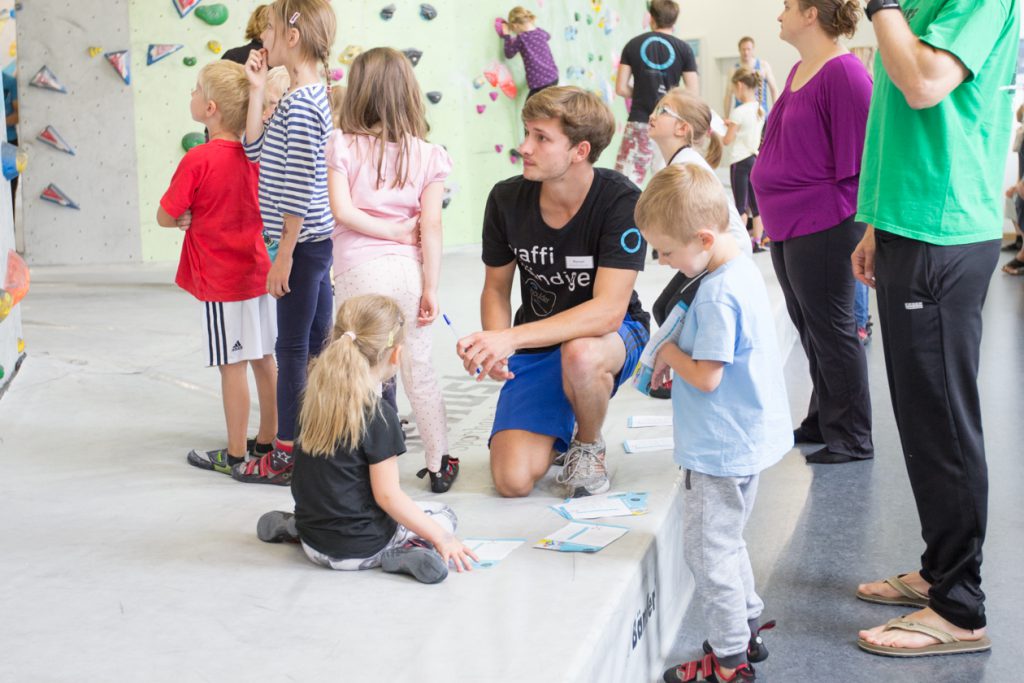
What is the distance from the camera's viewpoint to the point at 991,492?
317cm

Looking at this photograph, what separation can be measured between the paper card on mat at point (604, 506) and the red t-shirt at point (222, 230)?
1.17 m

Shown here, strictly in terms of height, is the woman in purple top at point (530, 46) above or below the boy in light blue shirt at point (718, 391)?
above

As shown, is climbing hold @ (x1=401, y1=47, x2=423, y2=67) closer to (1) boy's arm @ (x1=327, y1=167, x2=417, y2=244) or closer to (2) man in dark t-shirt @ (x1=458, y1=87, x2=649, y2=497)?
(2) man in dark t-shirt @ (x1=458, y1=87, x2=649, y2=497)

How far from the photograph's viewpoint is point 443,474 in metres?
2.85

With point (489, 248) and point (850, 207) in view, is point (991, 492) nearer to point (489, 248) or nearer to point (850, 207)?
point (850, 207)

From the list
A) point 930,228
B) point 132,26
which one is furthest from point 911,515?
point 132,26

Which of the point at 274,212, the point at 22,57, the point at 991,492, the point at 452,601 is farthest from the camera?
the point at 22,57

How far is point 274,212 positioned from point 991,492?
7.51ft

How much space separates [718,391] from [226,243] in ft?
5.31

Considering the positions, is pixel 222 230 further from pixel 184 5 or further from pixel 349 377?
pixel 184 5

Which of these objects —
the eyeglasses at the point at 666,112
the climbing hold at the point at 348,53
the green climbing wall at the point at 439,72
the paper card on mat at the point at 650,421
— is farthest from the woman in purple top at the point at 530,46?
the paper card on mat at the point at 650,421

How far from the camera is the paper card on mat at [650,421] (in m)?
3.37

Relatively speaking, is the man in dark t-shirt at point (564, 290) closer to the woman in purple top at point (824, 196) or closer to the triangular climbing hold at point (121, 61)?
the woman in purple top at point (824, 196)

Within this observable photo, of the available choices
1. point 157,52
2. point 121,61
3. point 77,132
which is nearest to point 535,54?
point 157,52
